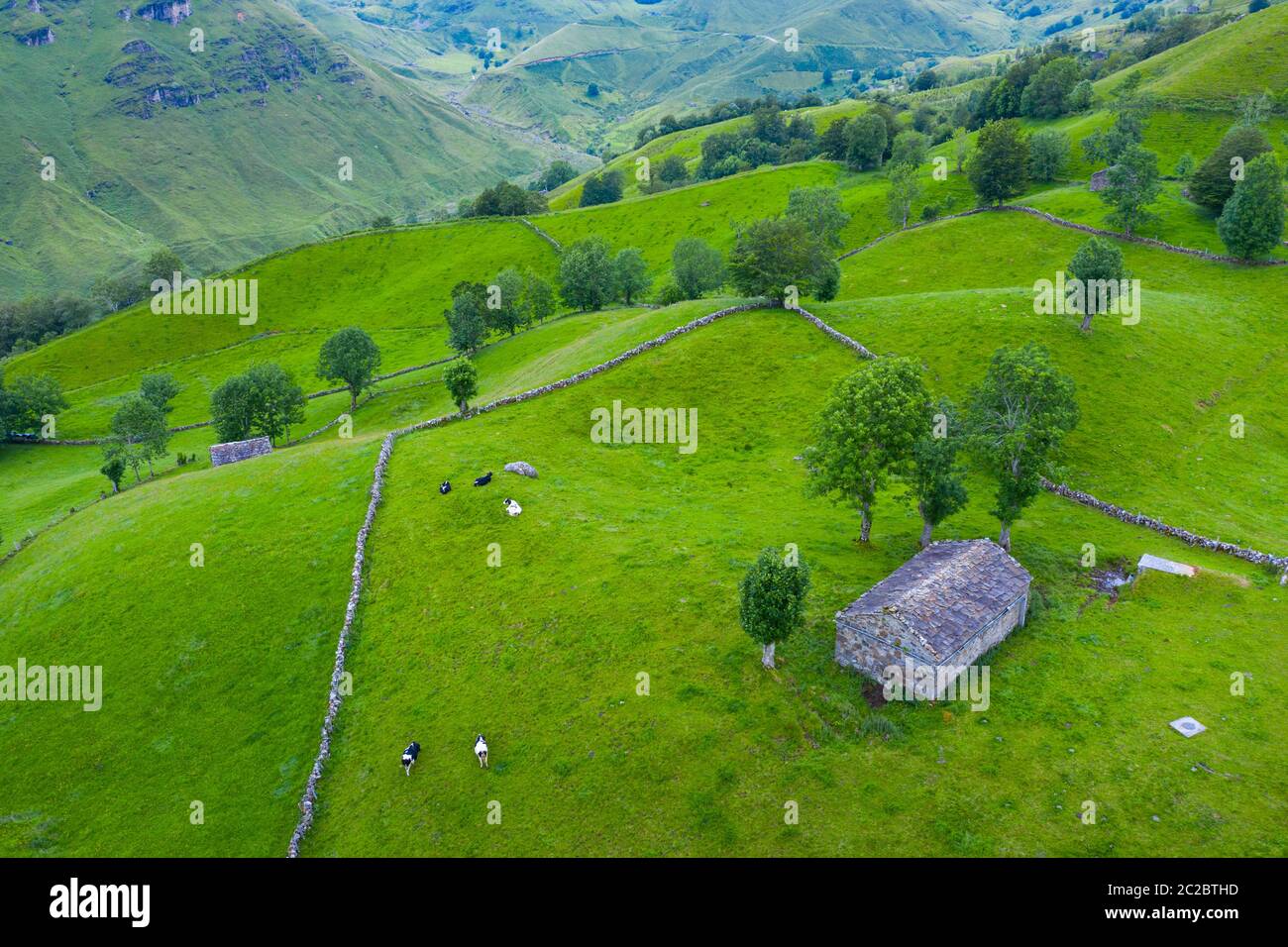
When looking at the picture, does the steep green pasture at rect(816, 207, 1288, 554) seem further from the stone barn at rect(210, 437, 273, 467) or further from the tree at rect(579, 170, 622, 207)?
the tree at rect(579, 170, 622, 207)

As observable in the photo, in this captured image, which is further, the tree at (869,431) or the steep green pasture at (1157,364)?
the steep green pasture at (1157,364)

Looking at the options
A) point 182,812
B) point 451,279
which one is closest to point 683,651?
point 182,812

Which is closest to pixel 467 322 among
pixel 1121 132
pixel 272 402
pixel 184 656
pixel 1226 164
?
pixel 272 402

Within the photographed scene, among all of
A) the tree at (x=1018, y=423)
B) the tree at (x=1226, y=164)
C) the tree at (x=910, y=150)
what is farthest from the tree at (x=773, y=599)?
the tree at (x=910, y=150)

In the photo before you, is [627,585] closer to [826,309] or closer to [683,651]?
[683,651]

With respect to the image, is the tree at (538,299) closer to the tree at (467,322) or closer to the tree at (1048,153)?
the tree at (467,322)

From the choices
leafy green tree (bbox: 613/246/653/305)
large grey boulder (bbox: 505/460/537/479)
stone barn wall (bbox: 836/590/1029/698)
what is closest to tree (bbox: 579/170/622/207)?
leafy green tree (bbox: 613/246/653/305)
